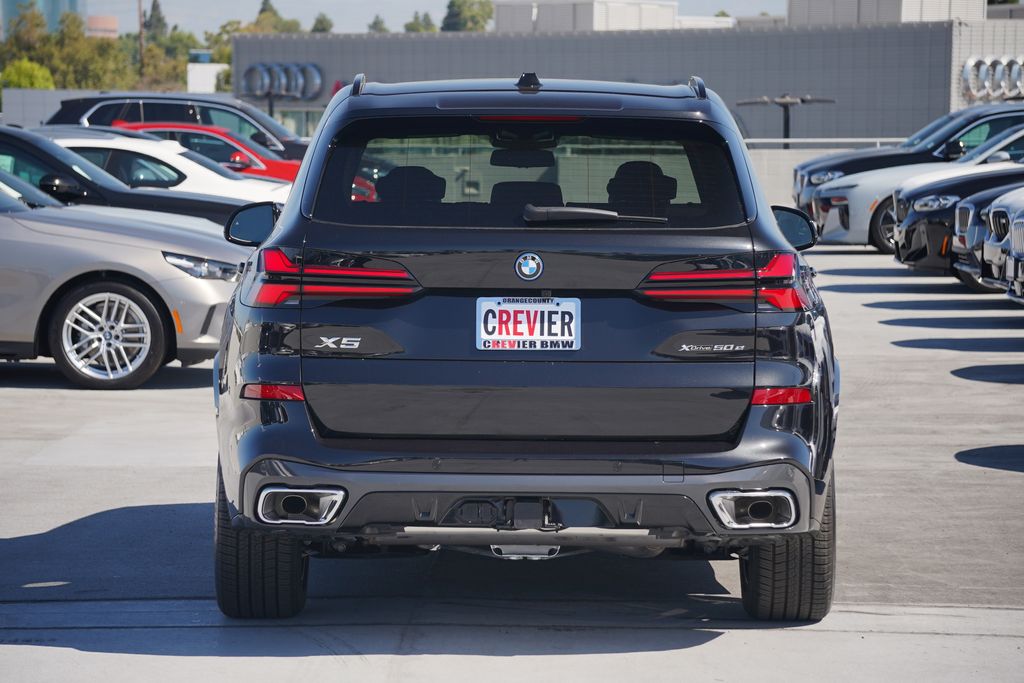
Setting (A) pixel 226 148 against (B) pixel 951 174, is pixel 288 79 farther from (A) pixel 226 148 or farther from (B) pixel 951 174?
(B) pixel 951 174

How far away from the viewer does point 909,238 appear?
1706 centimetres

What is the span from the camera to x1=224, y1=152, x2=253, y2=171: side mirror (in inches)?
920

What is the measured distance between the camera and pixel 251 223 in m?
6.19

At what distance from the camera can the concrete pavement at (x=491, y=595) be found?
518 centimetres

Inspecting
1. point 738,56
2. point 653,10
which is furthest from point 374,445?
point 653,10

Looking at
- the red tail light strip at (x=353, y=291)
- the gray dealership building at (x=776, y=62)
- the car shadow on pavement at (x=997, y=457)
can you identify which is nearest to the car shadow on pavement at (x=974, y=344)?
the car shadow on pavement at (x=997, y=457)

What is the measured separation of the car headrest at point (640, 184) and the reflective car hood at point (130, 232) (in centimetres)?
631

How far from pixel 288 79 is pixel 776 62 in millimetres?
22548

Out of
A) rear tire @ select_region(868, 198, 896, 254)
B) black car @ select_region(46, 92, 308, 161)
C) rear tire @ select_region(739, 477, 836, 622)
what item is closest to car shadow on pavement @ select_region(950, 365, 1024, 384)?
rear tire @ select_region(739, 477, 836, 622)

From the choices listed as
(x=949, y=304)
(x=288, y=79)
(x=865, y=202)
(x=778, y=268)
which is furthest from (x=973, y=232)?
(x=288, y=79)

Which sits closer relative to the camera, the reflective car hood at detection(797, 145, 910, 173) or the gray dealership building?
the reflective car hood at detection(797, 145, 910, 173)

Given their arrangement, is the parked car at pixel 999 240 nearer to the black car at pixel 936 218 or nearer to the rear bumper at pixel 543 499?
the black car at pixel 936 218

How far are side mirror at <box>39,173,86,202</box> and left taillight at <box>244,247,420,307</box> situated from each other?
27.2 feet

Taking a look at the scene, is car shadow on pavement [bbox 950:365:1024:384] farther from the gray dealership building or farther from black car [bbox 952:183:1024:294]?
the gray dealership building
